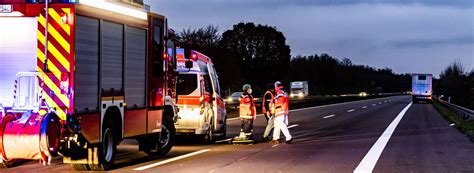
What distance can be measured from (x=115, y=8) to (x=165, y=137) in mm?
4026

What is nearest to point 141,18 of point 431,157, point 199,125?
point 199,125

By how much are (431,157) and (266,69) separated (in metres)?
75.9

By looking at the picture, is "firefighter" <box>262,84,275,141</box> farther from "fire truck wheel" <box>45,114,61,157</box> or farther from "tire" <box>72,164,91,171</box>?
"fire truck wheel" <box>45,114,61,157</box>

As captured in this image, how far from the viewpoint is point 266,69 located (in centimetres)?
9094

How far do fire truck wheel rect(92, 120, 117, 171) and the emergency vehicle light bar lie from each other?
1973 millimetres

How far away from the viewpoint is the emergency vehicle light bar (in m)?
11.3

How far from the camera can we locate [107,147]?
12.2m

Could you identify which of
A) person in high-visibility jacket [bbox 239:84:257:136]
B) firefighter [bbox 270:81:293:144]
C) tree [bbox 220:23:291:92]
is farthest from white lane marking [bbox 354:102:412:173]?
tree [bbox 220:23:291:92]

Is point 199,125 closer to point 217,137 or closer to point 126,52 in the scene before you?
point 217,137

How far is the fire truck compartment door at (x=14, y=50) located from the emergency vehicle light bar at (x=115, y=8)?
95 centimetres

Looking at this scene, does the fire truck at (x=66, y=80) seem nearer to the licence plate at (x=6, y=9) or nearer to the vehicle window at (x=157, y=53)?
Answer: the licence plate at (x=6, y=9)

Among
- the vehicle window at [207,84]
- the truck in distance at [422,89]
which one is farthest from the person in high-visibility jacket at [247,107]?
the truck in distance at [422,89]

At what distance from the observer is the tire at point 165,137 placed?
1501cm

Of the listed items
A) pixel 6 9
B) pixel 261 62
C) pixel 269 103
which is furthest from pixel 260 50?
pixel 6 9
